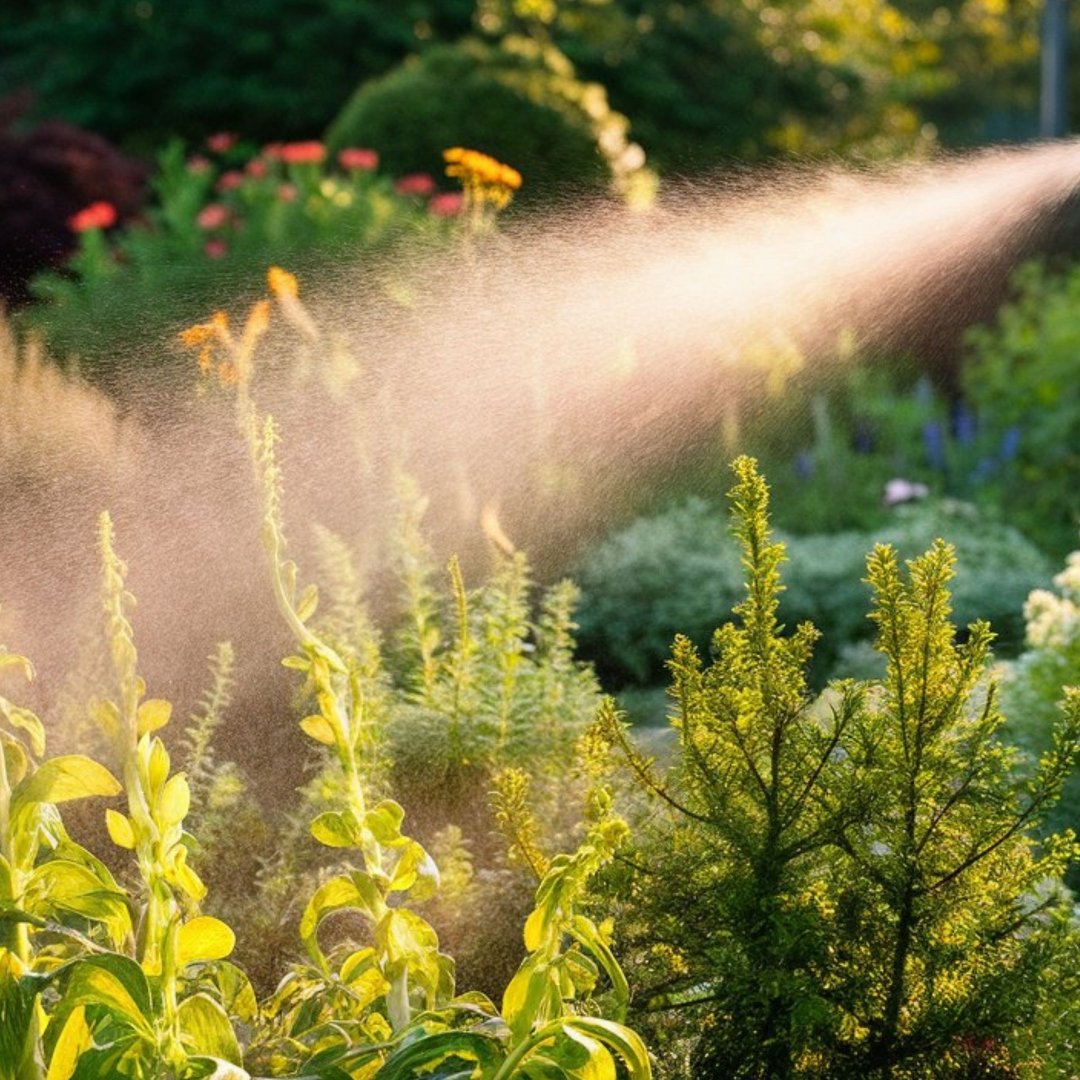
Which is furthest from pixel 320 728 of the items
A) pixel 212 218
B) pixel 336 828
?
pixel 212 218

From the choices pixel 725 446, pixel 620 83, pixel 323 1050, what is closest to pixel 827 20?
pixel 620 83

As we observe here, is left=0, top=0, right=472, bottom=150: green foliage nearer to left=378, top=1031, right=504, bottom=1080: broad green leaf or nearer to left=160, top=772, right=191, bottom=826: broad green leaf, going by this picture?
left=160, top=772, right=191, bottom=826: broad green leaf

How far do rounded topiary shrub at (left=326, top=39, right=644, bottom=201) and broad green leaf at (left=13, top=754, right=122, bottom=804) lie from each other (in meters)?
6.36

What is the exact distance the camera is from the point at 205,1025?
158cm

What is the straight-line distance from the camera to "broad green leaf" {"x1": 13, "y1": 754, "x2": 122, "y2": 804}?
154cm

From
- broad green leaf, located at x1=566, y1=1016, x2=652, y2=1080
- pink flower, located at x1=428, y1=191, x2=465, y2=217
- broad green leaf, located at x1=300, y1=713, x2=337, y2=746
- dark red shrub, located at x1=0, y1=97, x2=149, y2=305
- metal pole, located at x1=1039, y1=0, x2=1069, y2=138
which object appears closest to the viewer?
broad green leaf, located at x1=566, y1=1016, x2=652, y2=1080

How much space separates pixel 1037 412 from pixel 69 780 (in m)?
5.90

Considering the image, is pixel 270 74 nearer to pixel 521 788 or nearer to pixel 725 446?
pixel 725 446

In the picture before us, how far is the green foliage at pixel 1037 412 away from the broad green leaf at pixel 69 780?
188 inches

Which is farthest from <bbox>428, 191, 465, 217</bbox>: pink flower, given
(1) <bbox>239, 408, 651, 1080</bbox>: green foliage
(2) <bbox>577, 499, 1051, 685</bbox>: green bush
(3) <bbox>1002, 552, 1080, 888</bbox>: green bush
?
(1) <bbox>239, 408, 651, 1080</bbox>: green foliage

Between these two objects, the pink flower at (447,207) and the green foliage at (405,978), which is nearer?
the green foliage at (405,978)

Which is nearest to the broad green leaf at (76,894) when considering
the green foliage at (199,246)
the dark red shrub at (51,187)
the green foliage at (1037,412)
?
the green foliage at (199,246)

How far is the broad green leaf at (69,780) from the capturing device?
154 centimetres

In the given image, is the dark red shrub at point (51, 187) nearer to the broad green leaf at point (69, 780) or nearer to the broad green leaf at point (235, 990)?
Answer: the broad green leaf at point (235, 990)
